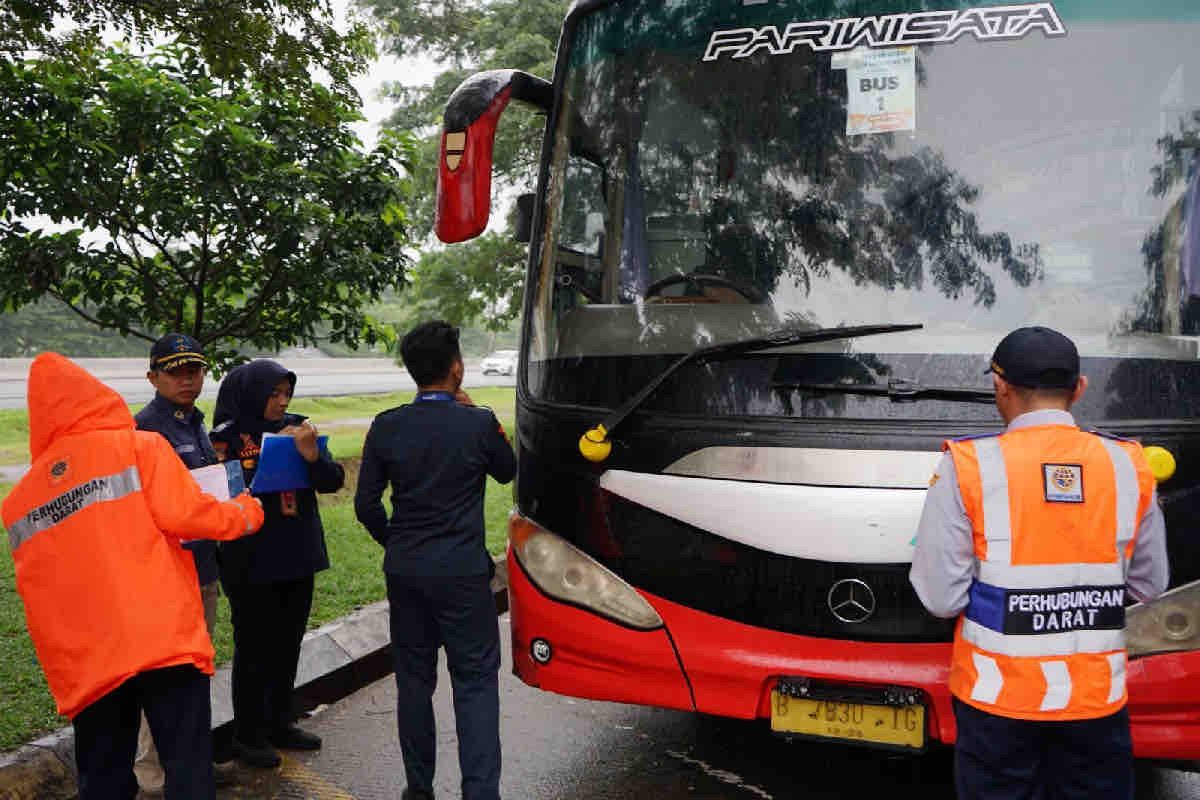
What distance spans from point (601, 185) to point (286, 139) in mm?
3750

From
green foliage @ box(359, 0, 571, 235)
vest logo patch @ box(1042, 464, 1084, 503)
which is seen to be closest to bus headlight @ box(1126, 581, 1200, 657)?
vest logo patch @ box(1042, 464, 1084, 503)

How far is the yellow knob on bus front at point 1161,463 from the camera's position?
295cm

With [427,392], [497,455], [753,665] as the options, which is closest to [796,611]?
[753,665]

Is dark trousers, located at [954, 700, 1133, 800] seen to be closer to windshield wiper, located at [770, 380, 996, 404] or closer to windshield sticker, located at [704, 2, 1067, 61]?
windshield wiper, located at [770, 380, 996, 404]

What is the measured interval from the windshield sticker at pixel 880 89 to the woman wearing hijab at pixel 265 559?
83.3 inches

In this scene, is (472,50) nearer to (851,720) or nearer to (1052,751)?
(851,720)

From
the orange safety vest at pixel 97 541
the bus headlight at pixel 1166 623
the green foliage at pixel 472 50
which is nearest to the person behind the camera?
the orange safety vest at pixel 97 541

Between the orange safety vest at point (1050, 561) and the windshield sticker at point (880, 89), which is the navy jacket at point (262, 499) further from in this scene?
the orange safety vest at point (1050, 561)

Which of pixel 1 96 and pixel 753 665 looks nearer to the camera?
pixel 753 665

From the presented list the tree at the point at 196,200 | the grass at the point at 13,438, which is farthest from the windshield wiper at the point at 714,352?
the grass at the point at 13,438

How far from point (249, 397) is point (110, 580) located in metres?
1.29

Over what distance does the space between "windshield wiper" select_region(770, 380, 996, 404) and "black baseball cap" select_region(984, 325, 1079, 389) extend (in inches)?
20.6

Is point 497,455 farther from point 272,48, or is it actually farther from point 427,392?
point 272,48

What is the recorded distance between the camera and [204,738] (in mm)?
3006
